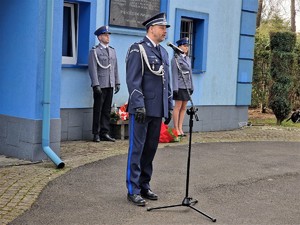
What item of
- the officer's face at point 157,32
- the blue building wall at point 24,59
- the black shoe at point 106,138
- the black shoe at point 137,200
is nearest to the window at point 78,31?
the black shoe at point 106,138

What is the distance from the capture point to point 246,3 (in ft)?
48.7

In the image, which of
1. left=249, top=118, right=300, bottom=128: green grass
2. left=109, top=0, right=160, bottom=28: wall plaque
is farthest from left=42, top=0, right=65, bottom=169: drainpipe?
left=249, top=118, right=300, bottom=128: green grass

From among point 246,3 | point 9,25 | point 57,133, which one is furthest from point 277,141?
point 9,25

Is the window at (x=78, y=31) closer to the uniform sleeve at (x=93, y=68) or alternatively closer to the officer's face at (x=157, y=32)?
the uniform sleeve at (x=93, y=68)

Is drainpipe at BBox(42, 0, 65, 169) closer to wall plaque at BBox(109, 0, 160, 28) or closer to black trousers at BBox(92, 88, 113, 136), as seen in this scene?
black trousers at BBox(92, 88, 113, 136)

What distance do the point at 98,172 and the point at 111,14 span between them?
439cm

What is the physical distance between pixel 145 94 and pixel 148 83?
0.42ft

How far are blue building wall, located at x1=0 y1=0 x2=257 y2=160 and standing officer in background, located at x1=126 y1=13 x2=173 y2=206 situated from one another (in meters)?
2.57

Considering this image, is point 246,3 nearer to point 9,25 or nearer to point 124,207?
point 9,25

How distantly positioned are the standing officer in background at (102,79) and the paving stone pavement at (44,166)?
372 millimetres

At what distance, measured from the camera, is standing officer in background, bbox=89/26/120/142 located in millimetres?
10977

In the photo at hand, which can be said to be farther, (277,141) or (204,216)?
(277,141)

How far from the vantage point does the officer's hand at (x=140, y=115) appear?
21.1ft

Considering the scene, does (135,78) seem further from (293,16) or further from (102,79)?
(293,16)
